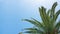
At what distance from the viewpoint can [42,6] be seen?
1907 inches

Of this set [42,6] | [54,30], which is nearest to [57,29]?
[54,30]

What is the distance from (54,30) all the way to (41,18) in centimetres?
237

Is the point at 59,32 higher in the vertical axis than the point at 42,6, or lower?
lower

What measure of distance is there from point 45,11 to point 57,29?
2863 millimetres

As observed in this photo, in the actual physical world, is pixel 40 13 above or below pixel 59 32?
above

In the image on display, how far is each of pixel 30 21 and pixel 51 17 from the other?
2.96m

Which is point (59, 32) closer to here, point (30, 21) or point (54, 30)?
point (54, 30)

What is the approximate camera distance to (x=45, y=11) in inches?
1930

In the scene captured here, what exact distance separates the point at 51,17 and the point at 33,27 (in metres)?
2.75

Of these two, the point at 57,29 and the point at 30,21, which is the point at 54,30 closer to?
the point at 57,29

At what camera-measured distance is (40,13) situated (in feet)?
162

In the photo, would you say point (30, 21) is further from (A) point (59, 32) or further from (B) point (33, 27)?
(A) point (59, 32)

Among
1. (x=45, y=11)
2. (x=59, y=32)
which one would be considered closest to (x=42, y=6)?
(x=45, y=11)

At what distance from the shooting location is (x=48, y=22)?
48469 mm
